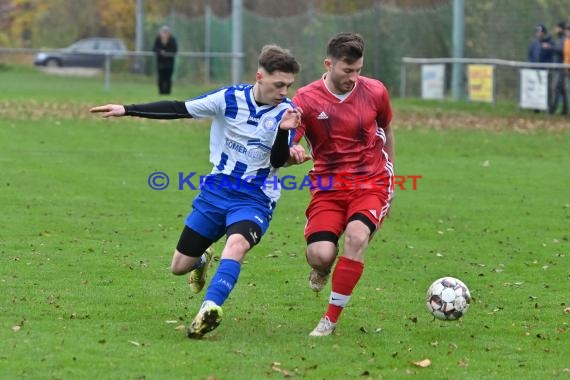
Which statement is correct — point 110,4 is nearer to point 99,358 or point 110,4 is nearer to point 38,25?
point 38,25

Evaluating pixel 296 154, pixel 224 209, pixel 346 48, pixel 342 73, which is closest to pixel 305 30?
pixel 342 73

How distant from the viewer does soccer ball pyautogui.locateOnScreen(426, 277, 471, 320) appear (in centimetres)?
772

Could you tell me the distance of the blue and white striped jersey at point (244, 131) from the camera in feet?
25.0

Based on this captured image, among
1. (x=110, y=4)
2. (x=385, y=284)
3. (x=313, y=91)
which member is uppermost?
(x=110, y=4)

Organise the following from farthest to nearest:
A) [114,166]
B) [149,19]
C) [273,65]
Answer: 1. [149,19]
2. [114,166]
3. [273,65]

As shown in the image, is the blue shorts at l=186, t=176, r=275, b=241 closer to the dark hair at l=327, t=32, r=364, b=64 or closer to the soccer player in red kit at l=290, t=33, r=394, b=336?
the soccer player in red kit at l=290, t=33, r=394, b=336

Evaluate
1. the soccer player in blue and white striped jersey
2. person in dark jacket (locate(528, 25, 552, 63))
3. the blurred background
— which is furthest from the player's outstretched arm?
the blurred background

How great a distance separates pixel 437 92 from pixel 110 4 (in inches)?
1217

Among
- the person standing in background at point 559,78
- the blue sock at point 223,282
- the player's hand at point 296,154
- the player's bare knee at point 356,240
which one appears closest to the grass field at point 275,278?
the blue sock at point 223,282

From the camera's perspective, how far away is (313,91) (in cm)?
802

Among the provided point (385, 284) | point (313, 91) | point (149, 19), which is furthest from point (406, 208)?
point (149, 19)

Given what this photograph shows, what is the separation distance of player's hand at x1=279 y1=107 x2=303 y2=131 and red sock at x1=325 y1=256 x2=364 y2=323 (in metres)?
0.97

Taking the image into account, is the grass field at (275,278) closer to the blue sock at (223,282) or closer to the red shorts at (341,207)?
the blue sock at (223,282)

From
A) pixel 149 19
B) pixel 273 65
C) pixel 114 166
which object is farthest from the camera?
pixel 149 19
